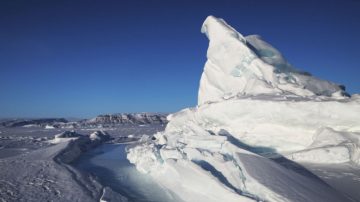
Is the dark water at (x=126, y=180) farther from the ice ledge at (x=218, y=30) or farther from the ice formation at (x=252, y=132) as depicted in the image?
the ice ledge at (x=218, y=30)

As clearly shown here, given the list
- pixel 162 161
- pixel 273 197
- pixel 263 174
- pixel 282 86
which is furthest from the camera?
pixel 282 86

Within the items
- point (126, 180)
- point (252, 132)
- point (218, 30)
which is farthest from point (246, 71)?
point (126, 180)

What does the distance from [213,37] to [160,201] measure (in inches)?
436

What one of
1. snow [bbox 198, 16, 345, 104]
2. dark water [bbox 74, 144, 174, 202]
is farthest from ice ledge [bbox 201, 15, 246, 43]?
dark water [bbox 74, 144, 174, 202]

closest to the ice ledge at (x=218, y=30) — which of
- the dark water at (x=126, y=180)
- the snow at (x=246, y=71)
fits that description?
the snow at (x=246, y=71)

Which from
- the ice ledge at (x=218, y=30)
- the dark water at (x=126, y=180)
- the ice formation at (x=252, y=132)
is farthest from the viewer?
the ice ledge at (x=218, y=30)

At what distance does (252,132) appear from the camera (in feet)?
36.4

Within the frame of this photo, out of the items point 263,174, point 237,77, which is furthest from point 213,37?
point 263,174

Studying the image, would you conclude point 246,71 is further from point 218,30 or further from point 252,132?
point 252,132

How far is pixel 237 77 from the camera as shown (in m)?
14.6

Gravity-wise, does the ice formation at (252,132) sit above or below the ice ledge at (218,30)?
below

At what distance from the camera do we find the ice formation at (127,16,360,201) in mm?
6051

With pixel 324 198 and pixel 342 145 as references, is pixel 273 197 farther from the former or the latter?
pixel 342 145

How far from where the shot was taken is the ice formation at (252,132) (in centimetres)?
605
